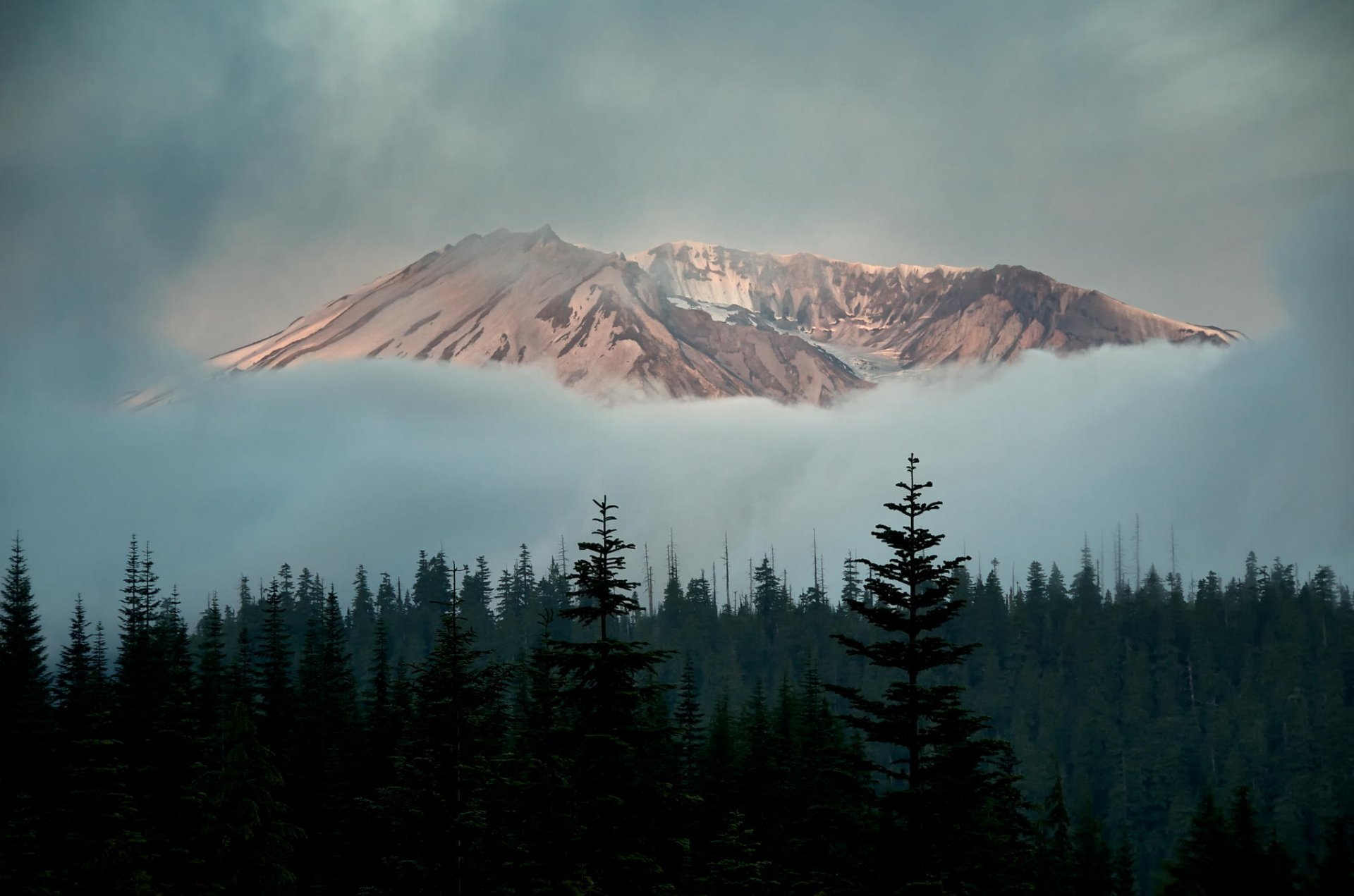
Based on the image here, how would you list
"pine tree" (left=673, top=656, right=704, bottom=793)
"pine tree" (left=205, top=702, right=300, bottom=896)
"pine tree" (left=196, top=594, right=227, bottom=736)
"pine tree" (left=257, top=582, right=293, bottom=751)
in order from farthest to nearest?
"pine tree" (left=257, top=582, right=293, bottom=751) < "pine tree" (left=196, top=594, right=227, bottom=736) < "pine tree" (left=673, top=656, right=704, bottom=793) < "pine tree" (left=205, top=702, right=300, bottom=896)

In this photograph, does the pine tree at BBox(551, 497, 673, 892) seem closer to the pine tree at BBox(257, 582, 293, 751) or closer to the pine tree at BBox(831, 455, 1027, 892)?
the pine tree at BBox(831, 455, 1027, 892)

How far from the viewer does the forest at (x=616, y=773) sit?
106 ft

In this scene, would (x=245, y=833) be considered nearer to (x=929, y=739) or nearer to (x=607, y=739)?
(x=607, y=739)

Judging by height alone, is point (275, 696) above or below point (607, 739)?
above

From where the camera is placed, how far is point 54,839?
1941 inches

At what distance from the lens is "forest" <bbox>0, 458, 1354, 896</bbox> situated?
106ft

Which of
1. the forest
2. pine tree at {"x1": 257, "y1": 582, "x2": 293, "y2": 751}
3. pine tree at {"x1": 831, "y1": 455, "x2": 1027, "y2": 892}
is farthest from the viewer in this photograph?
pine tree at {"x1": 257, "y1": 582, "x2": 293, "y2": 751}

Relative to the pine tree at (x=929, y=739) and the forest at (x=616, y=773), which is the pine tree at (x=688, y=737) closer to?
the forest at (x=616, y=773)

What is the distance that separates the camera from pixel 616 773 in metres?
32.5

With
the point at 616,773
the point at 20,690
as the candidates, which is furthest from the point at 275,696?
the point at 616,773

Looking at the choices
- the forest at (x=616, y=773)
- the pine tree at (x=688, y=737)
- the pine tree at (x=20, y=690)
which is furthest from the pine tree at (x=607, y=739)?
the pine tree at (x=20, y=690)

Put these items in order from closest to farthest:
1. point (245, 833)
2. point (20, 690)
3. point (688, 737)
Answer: point (245, 833), point (688, 737), point (20, 690)

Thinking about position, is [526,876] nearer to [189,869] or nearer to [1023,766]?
[189,869]

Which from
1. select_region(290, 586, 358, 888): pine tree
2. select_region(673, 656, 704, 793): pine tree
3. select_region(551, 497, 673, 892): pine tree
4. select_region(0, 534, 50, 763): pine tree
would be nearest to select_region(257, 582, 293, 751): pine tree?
select_region(290, 586, 358, 888): pine tree
